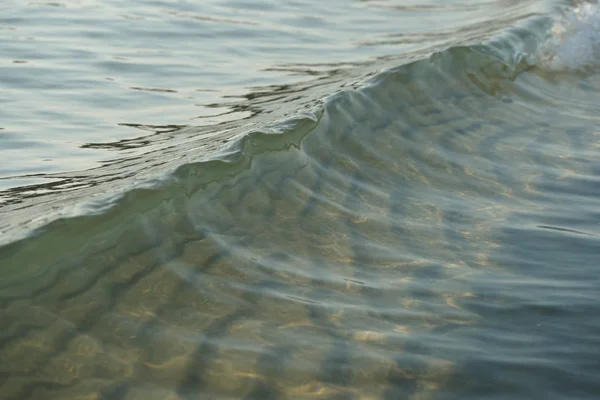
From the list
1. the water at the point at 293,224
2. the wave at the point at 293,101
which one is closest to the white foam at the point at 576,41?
the wave at the point at 293,101

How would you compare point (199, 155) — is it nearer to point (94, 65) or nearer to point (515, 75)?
point (94, 65)

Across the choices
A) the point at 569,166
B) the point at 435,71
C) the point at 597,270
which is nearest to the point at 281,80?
the point at 435,71

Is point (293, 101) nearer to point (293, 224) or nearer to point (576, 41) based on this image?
point (293, 224)

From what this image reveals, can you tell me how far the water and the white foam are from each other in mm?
384

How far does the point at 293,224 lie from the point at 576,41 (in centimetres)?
541

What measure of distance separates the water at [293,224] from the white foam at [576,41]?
1.26ft

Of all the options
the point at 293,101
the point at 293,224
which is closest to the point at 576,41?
the point at 293,101

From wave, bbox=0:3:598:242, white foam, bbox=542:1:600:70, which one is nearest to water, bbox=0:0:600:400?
wave, bbox=0:3:598:242

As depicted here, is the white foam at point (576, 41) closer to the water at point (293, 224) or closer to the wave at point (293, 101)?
the wave at point (293, 101)

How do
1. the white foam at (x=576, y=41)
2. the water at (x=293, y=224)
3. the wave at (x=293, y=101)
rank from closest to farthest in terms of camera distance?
the water at (x=293, y=224) < the wave at (x=293, y=101) < the white foam at (x=576, y=41)

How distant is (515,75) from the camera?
283 inches

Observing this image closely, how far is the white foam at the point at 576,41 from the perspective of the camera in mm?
7766

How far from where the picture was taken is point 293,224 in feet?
12.9

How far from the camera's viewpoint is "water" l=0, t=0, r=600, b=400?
280 cm
